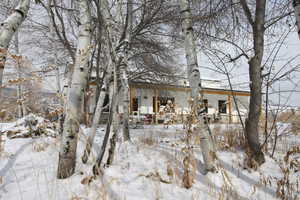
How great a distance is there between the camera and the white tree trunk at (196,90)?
205 centimetres

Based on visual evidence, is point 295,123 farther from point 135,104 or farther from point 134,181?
point 135,104

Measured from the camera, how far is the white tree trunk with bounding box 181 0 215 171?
2.05 metres

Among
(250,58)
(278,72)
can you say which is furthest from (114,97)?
(278,72)

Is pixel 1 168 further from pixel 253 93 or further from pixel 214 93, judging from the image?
pixel 214 93

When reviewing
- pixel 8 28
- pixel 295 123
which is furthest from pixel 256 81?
pixel 8 28

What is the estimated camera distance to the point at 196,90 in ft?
7.17

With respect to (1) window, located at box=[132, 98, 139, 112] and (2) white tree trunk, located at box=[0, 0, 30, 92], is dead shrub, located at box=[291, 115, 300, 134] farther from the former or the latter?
(1) window, located at box=[132, 98, 139, 112]

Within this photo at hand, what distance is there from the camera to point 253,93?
9.03 ft

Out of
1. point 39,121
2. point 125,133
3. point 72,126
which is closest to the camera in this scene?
point 72,126

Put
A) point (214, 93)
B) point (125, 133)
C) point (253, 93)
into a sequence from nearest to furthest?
point (253, 93) → point (125, 133) → point (214, 93)

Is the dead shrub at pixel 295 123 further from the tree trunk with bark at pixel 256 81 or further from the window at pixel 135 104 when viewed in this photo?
the window at pixel 135 104

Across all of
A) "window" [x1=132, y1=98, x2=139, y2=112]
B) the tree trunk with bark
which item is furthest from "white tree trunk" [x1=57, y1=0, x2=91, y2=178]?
"window" [x1=132, y1=98, x2=139, y2=112]

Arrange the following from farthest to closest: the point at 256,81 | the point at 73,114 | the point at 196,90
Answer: the point at 256,81
the point at 196,90
the point at 73,114

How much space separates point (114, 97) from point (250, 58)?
238 cm
